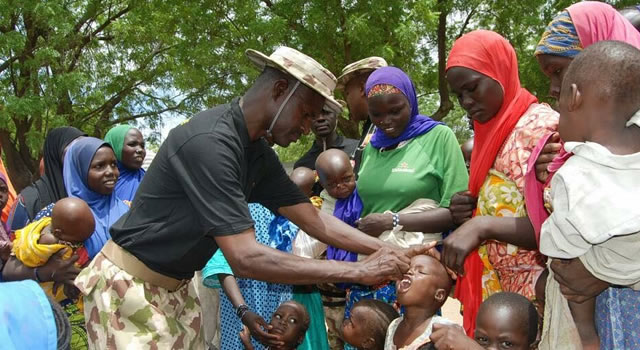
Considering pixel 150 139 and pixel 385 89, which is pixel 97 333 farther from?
pixel 150 139

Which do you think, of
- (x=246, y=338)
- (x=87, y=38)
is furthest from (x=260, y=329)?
(x=87, y=38)

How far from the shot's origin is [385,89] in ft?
12.0

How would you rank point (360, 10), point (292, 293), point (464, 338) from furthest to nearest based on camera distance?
point (360, 10)
point (292, 293)
point (464, 338)

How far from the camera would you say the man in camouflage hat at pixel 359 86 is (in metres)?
4.61

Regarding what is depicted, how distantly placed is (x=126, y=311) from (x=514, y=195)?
190cm

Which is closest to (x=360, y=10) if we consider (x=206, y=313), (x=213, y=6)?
(x=213, y=6)

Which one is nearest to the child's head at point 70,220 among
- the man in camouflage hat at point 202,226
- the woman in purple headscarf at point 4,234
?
the woman in purple headscarf at point 4,234

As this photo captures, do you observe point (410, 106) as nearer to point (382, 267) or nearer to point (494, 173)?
point (494, 173)

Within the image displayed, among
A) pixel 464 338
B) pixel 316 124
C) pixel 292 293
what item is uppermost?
pixel 316 124

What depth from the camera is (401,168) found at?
354cm

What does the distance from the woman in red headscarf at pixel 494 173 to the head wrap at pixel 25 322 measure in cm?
174

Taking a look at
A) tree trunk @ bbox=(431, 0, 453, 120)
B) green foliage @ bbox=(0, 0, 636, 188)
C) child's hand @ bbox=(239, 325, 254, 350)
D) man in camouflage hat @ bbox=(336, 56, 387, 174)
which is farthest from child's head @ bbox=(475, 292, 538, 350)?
tree trunk @ bbox=(431, 0, 453, 120)

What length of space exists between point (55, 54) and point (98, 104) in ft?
10.2

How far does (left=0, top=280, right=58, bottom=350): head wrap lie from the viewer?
1.40m
